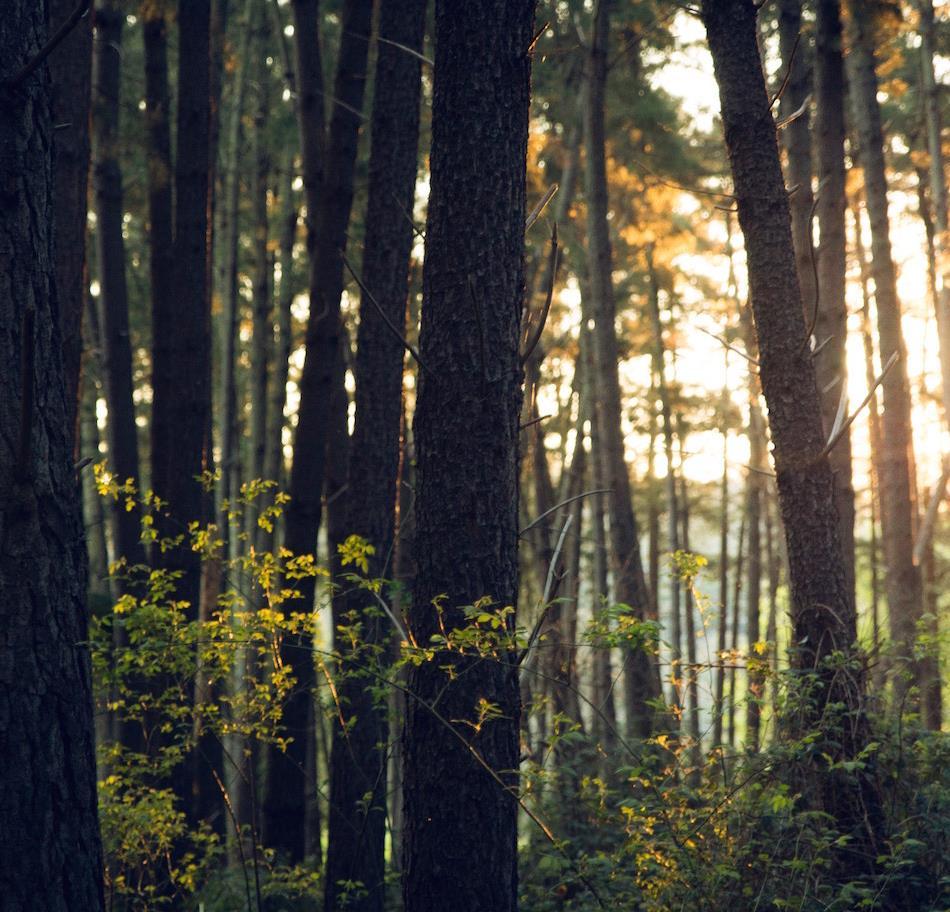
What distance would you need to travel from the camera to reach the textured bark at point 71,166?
6355 millimetres

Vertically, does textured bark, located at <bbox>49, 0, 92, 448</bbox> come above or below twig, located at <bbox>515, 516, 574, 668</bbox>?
above

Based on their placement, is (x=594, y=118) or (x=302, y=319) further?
(x=302, y=319)

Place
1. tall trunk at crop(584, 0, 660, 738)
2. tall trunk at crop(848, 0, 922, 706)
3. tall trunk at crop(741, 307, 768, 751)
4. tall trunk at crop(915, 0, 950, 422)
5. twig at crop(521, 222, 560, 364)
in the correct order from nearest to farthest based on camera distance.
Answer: twig at crop(521, 222, 560, 364) < tall trunk at crop(848, 0, 922, 706) < tall trunk at crop(584, 0, 660, 738) < tall trunk at crop(915, 0, 950, 422) < tall trunk at crop(741, 307, 768, 751)

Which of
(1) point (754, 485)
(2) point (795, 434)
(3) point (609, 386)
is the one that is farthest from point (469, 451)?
(1) point (754, 485)

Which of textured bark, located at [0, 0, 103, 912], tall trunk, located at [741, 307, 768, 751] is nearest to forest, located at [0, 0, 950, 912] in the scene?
textured bark, located at [0, 0, 103, 912]

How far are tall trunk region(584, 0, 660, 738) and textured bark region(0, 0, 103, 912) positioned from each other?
7903mm

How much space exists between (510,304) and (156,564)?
544 centimetres

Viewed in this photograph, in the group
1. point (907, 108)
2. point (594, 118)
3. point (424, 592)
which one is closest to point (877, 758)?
point (424, 592)

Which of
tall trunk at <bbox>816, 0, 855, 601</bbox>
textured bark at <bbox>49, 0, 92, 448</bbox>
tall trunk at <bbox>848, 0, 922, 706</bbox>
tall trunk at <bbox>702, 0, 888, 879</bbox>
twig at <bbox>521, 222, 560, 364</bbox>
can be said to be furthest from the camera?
tall trunk at <bbox>848, 0, 922, 706</bbox>

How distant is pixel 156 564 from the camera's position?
8422 mm

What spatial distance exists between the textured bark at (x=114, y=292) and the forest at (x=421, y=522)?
36mm

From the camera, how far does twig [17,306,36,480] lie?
10.7ft

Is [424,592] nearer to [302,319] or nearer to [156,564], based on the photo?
[156,564]

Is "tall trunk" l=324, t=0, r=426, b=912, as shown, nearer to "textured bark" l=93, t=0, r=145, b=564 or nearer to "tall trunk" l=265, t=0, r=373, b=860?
"tall trunk" l=265, t=0, r=373, b=860
